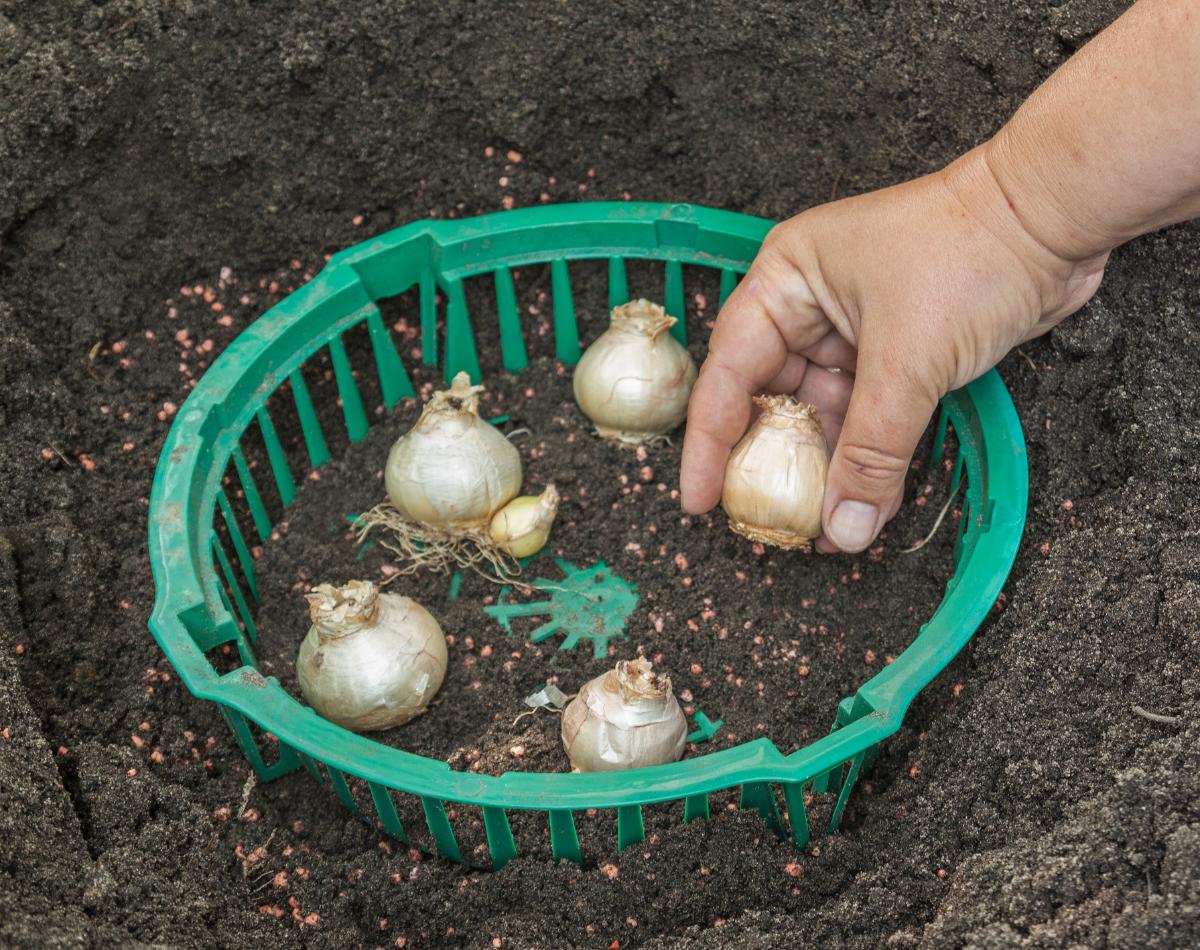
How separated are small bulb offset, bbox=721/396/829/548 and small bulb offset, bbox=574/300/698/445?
178 mm

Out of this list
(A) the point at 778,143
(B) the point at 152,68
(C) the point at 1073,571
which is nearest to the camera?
(C) the point at 1073,571

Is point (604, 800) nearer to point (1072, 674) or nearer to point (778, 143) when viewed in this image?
point (1072, 674)

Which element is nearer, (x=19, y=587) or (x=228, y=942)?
(x=228, y=942)

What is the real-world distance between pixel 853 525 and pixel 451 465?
53 centimetres

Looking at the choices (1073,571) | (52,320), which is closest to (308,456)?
(52,320)

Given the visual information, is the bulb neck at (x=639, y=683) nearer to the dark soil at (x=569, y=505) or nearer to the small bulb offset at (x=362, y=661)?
the dark soil at (x=569, y=505)

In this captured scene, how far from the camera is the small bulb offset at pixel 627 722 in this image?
4.41 feet

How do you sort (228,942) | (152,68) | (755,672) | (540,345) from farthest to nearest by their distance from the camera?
1. (540,345)
2. (152,68)
3. (755,672)
4. (228,942)

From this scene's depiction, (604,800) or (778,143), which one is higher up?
(778,143)

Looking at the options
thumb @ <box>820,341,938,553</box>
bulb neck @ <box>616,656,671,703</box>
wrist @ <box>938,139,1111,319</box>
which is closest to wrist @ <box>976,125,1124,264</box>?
wrist @ <box>938,139,1111,319</box>

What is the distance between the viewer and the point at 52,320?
168cm

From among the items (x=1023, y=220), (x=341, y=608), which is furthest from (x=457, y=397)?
(x=1023, y=220)

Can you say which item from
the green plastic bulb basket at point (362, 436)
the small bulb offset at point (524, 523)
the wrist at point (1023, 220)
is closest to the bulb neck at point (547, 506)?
the small bulb offset at point (524, 523)

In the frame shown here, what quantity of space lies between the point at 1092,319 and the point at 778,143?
534 mm
